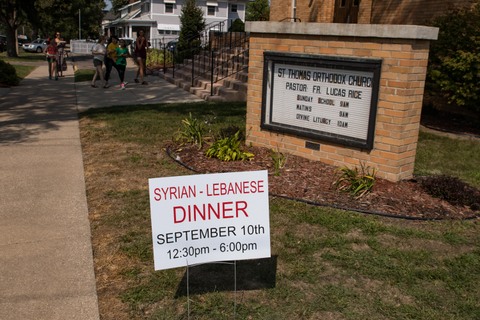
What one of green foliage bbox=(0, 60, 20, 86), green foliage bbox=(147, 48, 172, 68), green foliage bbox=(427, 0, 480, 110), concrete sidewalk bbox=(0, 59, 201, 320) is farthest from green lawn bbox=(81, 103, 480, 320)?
green foliage bbox=(147, 48, 172, 68)

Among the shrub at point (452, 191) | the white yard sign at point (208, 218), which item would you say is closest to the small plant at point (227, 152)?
the shrub at point (452, 191)

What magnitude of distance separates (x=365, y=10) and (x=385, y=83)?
907 centimetres

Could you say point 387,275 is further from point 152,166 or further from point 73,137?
point 73,137

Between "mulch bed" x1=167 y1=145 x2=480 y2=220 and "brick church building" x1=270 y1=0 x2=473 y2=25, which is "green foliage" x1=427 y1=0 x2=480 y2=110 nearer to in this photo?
"brick church building" x1=270 y1=0 x2=473 y2=25

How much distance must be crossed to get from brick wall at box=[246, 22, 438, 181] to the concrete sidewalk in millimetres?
3320

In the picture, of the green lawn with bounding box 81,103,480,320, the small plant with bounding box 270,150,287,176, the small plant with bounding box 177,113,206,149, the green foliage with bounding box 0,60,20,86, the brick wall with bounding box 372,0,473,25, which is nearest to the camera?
the green lawn with bounding box 81,103,480,320

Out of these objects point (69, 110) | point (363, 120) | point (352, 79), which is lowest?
point (69, 110)

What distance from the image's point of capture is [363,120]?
6246 millimetres

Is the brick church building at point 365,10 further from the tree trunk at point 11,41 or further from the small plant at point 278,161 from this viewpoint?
the tree trunk at point 11,41

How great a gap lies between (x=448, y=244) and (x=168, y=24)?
52.3m

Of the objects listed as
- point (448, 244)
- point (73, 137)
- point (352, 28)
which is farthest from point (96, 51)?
point (448, 244)

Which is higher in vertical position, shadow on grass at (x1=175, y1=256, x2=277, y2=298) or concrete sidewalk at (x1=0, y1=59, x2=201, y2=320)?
shadow on grass at (x1=175, y1=256, x2=277, y2=298)

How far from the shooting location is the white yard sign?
3.33m

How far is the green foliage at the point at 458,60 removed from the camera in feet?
30.5
